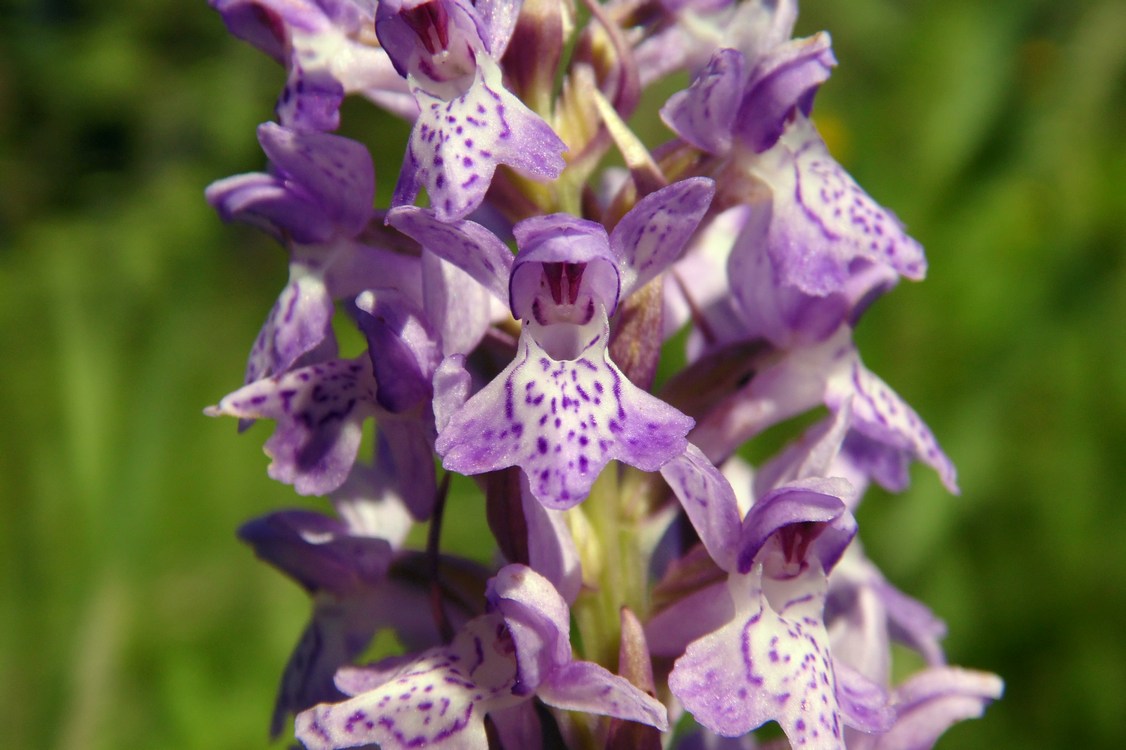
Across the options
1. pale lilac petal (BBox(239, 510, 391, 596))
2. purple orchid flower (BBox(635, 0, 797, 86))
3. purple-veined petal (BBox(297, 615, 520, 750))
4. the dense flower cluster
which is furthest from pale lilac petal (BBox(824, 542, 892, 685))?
purple orchid flower (BBox(635, 0, 797, 86))

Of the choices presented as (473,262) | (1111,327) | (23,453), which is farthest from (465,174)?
(23,453)

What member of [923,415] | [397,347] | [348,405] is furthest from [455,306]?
[923,415]

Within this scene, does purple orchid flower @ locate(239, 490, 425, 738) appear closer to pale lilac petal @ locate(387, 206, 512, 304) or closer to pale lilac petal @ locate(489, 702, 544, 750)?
pale lilac petal @ locate(489, 702, 544, 750)

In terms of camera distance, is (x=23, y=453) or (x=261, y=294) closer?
(x=23, y=453)

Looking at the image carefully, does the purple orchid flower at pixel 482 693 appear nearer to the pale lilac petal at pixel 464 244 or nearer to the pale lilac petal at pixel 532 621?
the pale lilac petal at pixel 532 621

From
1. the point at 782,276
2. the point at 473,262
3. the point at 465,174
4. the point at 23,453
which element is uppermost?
the point at 465,174

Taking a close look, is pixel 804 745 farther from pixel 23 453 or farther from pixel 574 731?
pixel 23 453

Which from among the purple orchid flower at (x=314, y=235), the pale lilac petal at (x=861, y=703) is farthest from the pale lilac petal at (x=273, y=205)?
the pale lilac petal at (x=861, y=703)
